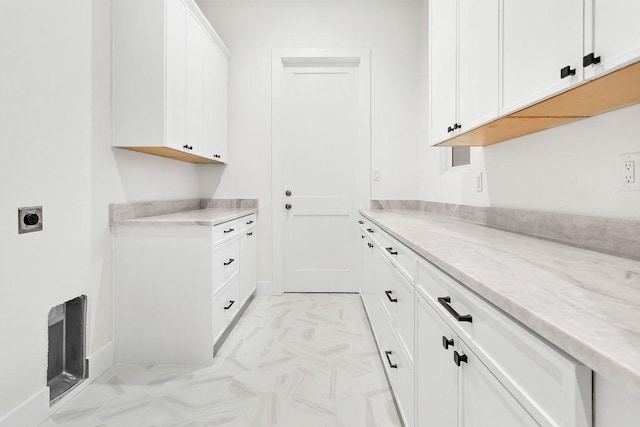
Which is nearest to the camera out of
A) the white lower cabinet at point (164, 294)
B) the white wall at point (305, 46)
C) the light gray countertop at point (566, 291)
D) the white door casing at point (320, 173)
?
the light gray countertop at point (566, 291)

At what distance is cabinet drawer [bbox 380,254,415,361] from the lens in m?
1.29

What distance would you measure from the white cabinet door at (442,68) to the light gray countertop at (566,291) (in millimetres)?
872

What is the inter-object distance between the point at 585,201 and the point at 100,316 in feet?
7.97

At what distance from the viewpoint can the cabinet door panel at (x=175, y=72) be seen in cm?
215

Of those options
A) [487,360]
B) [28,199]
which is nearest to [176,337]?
[28,199]

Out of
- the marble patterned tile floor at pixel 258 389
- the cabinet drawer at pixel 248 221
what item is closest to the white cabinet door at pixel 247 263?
the cabinet drawer at pixel 248 221

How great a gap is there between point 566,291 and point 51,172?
6.57ft

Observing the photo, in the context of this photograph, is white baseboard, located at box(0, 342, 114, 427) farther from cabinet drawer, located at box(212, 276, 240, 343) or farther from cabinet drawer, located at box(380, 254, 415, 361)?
cabinet drawer, located at box(380, 254, 415, 361)

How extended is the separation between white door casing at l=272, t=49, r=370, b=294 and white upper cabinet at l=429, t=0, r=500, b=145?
1.50 meters

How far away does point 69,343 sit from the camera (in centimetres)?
186

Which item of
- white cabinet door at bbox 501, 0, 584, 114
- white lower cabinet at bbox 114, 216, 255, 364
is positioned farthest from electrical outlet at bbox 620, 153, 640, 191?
white lower cabinet at bbox 114, 216, 255, 364

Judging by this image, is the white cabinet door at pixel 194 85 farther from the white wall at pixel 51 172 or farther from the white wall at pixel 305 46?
the white wall at pixel 305 46

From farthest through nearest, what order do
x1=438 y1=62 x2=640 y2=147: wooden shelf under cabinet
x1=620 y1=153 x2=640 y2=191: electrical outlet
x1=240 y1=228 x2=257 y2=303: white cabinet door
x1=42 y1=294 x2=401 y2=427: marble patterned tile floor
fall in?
x1=240 y1=228 x2=257 y2=303: white cabinet door, x1=42 y1=294 x2=401 y2=427: marble patterned tile floor, x1=620 y1=153 x2=640 y2=191: electrical outlet, x1=438 y1=62 x2=640 y2=147: wooden shelf under cabinet

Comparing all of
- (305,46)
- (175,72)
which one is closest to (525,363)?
(175,72)
